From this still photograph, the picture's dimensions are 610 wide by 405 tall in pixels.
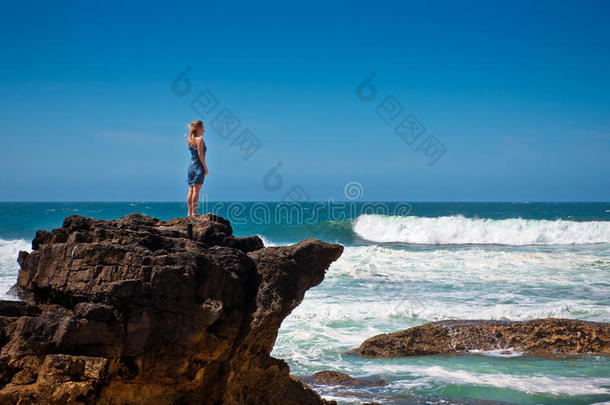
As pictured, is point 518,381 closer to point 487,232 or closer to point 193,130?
point 193,130

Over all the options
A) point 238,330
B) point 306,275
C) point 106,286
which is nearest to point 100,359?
point 106,286

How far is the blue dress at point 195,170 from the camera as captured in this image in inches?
251

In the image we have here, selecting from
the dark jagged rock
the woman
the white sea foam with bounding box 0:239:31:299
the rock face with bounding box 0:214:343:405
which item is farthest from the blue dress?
the white sea foam with bounding box 0:239:31:299

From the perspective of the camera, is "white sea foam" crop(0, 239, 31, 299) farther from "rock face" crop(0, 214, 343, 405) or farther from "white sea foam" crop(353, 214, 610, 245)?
"white sea foam" crop(353, 214, 610, 245)

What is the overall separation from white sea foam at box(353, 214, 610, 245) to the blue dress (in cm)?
2509

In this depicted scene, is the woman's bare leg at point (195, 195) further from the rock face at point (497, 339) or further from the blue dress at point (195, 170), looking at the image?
the rock face at point (497, 339)

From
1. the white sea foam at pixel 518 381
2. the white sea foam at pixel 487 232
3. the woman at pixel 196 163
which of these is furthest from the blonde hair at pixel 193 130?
the white sea foam at pixel 487 232

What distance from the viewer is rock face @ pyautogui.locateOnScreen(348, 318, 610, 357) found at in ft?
25.9

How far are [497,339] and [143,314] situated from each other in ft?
20.0

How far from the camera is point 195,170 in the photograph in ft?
21.0

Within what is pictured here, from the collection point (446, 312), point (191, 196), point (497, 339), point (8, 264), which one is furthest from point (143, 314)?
point (8, 264)

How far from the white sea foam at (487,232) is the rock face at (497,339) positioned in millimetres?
22058

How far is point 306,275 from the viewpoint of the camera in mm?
4422

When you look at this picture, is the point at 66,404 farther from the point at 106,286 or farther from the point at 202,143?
the point at 202,143
